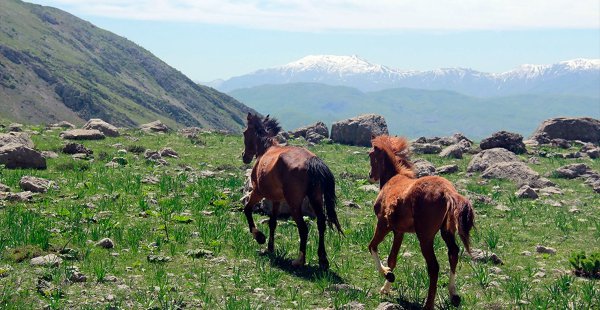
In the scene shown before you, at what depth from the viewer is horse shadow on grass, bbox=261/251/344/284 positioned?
1098cm

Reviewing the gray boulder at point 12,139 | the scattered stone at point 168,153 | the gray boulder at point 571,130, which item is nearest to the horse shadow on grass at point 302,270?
the gray boulder at point 12,139

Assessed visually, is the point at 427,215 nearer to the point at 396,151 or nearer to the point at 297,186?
the point at 396,151

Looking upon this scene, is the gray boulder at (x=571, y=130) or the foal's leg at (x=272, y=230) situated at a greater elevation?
the gray boulder at (x=571, y=130)

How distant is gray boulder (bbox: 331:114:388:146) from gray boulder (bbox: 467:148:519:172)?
1004cm

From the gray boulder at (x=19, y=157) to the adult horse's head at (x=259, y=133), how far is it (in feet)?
32.8

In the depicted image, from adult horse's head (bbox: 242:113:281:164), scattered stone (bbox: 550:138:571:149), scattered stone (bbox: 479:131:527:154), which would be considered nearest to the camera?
adult horse's head (bbox: 242:113:281:164)

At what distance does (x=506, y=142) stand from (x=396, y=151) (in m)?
24.8

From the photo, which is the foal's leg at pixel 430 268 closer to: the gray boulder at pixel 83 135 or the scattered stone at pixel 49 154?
the scattered stone at pixel 49 154

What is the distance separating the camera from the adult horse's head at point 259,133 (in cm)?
1492

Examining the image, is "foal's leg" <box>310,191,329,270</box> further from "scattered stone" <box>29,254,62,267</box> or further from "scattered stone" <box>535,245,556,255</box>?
"scattered stone" <box>535,245,556,255</box>

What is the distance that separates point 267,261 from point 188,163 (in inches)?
579

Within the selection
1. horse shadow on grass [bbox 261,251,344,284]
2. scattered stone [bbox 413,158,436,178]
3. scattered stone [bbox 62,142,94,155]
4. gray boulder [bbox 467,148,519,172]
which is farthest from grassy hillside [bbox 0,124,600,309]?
gray boulder [bbox 467,148,519,172]

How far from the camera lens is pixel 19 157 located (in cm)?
2120

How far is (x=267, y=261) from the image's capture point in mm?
12047
